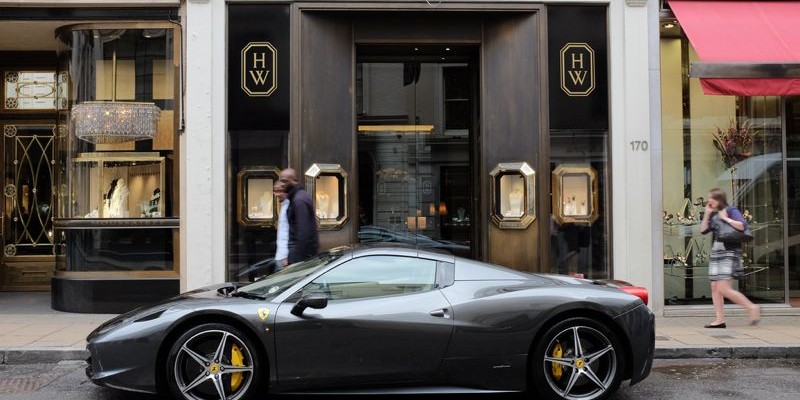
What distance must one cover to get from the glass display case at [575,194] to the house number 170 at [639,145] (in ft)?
2.05

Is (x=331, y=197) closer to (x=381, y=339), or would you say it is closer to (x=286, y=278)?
(x=286, y=278)

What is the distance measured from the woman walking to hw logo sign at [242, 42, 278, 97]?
587cm

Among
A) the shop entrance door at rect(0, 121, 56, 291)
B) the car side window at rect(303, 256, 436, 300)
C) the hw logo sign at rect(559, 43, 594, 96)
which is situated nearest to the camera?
the car side window at rect(303, 256, 436, 300)

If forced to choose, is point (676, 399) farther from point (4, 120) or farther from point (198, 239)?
point (4, 120)

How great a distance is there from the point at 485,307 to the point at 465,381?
55 centimetres

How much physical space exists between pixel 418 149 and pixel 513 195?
197cm

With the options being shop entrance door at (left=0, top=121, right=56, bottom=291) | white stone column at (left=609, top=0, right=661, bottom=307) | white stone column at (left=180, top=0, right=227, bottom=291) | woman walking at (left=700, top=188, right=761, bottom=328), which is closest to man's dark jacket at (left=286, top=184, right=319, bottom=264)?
white stone column at (left=180, top=0, right=227, bottom=291)

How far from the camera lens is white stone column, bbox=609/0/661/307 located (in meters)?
9.64

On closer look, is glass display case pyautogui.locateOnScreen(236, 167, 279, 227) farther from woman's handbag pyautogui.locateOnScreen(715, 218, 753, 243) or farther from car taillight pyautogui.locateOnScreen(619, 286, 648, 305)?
woman's handbag pyautogui.locateOnScreen(715, 218, 753, 243)

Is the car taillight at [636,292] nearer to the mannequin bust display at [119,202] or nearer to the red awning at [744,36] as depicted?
the red awning at [744,36]

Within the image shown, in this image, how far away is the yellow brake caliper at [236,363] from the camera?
5.14m

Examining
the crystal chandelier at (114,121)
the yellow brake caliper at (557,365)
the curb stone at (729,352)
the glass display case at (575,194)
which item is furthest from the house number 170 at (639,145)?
the crystal chandelier at (114,121)

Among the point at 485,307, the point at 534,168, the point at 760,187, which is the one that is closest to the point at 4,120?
the point at 534,168

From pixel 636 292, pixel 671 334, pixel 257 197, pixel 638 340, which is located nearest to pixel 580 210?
pixel 671 334
